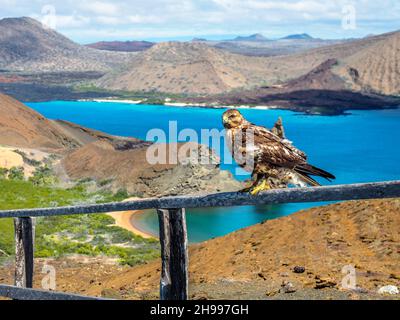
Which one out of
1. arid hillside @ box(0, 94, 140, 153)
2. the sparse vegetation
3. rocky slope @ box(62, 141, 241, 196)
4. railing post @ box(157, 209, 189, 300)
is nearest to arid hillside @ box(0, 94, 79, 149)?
arid hillside @ box(0, 94, 140, 153)

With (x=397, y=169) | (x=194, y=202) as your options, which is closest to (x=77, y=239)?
(x=194, y=202)

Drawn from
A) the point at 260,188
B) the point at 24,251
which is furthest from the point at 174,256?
the point at 24,251

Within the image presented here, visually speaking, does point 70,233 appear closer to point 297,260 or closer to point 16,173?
point 16,173

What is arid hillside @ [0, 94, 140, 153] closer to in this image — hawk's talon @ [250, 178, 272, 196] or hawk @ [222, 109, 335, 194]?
hawk @ [222, 109, 335, 194]

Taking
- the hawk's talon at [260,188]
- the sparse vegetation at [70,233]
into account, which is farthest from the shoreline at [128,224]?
the hawk's talon at [260,188]

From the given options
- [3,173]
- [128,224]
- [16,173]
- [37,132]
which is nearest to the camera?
[128,224]

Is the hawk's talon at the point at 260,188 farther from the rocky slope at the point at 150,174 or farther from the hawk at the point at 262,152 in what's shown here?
the rocky slope at the point at 150,174
